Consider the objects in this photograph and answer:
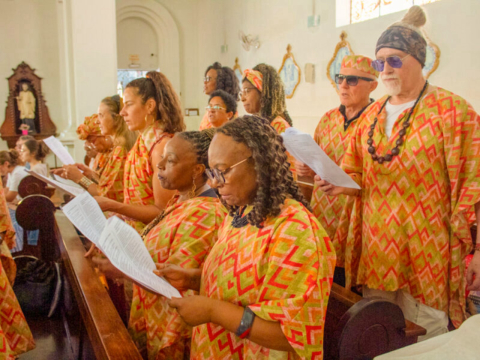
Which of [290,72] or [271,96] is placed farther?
[290,72]

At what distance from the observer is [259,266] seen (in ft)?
4.21

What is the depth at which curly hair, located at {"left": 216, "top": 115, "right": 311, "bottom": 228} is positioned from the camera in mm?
1328

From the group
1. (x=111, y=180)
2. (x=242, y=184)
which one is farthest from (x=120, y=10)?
(x=242, y=184)

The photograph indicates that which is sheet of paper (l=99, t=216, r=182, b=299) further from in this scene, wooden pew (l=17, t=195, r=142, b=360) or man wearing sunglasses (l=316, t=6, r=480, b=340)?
man wearing sunglasses (l=316, t=6, r=480, b=340)

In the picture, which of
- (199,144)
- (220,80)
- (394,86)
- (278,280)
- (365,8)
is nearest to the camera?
(278,280)

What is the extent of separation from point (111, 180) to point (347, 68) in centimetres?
180

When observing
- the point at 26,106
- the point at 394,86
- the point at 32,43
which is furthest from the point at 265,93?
A: the point at 32,43

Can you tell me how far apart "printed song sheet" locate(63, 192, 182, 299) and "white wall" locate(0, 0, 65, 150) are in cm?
1034

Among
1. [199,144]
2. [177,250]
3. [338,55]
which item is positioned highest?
[338,55]

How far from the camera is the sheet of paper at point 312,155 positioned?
165 centimetres

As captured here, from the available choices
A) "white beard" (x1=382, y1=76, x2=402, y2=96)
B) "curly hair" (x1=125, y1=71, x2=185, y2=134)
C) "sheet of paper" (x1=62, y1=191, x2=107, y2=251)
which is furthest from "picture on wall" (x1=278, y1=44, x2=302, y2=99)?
"sheet of paper" (x1=62, y1=191, x2=107, y2=251)

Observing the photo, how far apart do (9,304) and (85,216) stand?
3.19ft

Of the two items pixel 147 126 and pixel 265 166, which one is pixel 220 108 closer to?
pixel 147 126

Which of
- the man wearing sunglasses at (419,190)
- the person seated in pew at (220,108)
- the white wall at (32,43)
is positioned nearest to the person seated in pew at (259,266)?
the man wearing sunglasses at (419,190)
